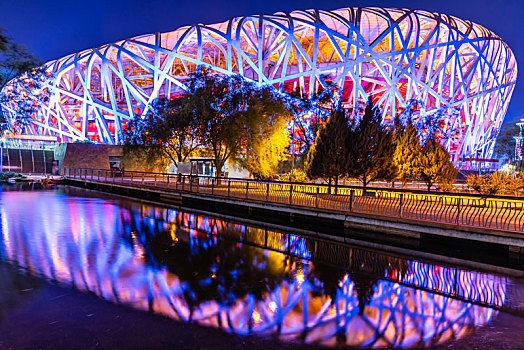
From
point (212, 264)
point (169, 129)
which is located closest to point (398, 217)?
point (212, 264)

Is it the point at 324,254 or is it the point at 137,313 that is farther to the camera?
the point at 324,254

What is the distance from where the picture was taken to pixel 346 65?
1826 inches

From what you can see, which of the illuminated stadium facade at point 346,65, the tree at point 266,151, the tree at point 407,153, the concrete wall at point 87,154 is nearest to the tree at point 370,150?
the tree at point 407,153

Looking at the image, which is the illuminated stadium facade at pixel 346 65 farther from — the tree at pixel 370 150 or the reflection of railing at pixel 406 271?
the reflection of railing at pixel 406 271

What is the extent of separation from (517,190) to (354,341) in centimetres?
2174

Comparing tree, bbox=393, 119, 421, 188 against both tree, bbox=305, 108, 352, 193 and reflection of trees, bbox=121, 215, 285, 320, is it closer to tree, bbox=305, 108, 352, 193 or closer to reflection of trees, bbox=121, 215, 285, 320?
tree, bbox=305, 108, 352, 193

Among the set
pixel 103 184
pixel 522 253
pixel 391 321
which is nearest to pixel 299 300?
pixel 391 321

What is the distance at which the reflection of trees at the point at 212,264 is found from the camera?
729 cm

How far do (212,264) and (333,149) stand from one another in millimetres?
12300

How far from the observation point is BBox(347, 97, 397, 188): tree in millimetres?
20344

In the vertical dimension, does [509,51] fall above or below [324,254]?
above

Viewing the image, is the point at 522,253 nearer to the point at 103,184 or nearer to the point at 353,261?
the point at 353,261

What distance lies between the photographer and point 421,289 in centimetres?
793

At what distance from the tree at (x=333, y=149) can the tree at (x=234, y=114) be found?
5.08 meters
